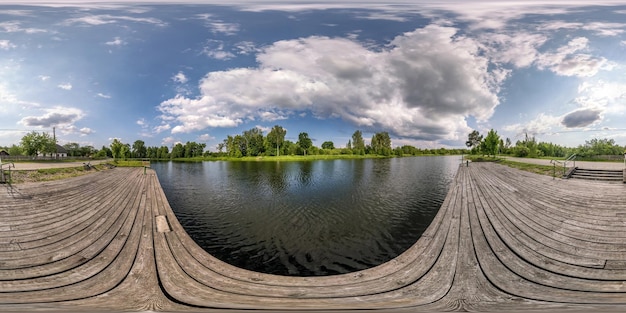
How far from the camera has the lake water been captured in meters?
3.90

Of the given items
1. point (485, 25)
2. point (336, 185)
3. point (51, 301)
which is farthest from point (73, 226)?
point (485, 25)

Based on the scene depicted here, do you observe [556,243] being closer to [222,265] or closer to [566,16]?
[566,16]

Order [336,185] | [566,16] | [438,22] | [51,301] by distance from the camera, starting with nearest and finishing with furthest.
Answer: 1. [51,301]
2. [566,16]
3. [438,22]
4. [336,185]

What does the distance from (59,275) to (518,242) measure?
215 inches

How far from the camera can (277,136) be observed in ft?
12.4

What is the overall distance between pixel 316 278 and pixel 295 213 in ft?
8.79

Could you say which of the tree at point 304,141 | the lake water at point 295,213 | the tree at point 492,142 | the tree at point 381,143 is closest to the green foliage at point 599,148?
the tree at point 492,142

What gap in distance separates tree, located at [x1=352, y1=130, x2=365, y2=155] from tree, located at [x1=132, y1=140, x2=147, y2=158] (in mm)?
3376

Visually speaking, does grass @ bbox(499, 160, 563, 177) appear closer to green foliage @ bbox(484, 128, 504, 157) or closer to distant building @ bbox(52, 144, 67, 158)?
green foliage @ bbox(484, 128, 504, 157)

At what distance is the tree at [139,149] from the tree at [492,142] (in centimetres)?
533

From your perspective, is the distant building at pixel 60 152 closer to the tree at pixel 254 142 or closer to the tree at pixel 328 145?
the tree at pixel 254 142

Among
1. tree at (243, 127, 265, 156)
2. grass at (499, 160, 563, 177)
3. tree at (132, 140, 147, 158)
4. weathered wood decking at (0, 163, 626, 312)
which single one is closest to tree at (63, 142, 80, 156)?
weathered wood decking at (0, 163, 626, 312)

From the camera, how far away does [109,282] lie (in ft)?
7.68

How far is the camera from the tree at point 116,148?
3.19 meters
